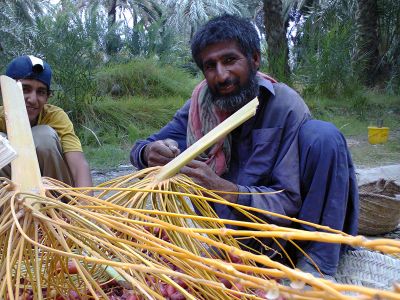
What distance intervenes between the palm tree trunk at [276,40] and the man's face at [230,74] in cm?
600

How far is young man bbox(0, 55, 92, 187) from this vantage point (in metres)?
2.36

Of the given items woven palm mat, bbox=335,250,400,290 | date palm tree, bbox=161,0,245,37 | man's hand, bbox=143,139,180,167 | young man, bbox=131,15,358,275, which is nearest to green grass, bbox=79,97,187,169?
young man, bbox=131,15,358,275

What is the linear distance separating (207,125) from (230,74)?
234 mm

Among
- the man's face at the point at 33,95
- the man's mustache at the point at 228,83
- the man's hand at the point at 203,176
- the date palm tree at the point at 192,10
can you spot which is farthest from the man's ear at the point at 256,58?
the date palm tree at the point at 192,10

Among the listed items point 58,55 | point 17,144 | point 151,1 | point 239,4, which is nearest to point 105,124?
point 58,55

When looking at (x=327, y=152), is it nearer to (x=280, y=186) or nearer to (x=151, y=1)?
(x=280, y=186)

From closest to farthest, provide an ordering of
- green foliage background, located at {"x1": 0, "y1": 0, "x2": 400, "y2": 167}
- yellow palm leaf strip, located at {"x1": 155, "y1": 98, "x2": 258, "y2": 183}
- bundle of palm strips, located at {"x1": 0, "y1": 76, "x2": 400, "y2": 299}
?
1. bundle of palm strips, located at {"x1": 0, "y1": 76, "x2": 400, "y2": 299}
2. yellow palm leaf strip, located at {"x1": 155, "y1": 98, "x2": 258, "y2": 183}
3. green foliage background, located at {"x1": 0, "y1": 0, "x2": 400, "y2": 167}

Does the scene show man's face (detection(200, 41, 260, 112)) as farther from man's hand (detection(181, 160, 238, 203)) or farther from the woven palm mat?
the woven palm mat

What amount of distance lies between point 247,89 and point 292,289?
1.56 metres

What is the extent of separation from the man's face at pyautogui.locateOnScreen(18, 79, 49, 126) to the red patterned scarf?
78 centimetres

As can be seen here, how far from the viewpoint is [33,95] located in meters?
2.42

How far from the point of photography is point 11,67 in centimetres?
242

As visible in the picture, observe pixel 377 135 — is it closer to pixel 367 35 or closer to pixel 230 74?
pixel 230 74

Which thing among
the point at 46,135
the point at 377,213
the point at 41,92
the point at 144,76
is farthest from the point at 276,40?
the point at 46,135
